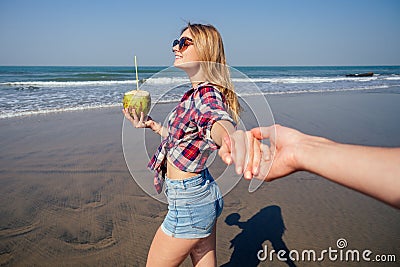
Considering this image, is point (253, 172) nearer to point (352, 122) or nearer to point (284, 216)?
point (284, 216)

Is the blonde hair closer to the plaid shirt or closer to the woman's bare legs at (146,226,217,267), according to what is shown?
the plaid shirt

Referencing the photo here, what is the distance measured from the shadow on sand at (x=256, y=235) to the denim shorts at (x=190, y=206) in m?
1.21

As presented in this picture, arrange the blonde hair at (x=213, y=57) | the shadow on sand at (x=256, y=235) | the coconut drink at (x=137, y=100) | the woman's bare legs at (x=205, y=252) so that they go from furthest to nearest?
the shadow on sand at (x=256, y=235), the coconut drink at (x=137, y=100), the woman's bare legs at (x=205, y=252), the blonde hair at (x=213, y=57)

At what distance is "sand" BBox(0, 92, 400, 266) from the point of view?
2973 millimetres

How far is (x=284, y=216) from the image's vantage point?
11.9ft

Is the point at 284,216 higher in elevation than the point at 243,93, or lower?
lower

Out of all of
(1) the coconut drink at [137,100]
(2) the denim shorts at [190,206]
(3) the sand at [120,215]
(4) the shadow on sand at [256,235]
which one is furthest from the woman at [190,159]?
(4) the shadow on sand at [256,235]

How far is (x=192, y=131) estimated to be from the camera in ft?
5.62

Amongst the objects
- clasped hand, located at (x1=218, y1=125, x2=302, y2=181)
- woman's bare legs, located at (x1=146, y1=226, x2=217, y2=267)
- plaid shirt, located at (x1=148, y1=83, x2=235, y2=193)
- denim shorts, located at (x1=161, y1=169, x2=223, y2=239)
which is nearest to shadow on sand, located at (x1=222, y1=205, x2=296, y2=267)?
woman's bare legs, located at (x1=146, y1=226, x2=217, y2=267)

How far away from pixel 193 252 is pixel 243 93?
1129 millimetres

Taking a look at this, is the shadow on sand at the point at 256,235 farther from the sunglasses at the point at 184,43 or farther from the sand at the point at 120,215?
the sunglasses at the point at 184,43

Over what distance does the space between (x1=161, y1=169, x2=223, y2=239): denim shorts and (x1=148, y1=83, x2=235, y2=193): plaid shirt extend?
100 millimetres

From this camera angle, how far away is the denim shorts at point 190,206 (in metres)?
1.84

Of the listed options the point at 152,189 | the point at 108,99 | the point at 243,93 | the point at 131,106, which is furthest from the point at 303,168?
the point at 108,99
